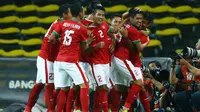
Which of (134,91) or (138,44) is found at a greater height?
(138,44)

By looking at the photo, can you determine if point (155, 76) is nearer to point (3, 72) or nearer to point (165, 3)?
point (3, 72)

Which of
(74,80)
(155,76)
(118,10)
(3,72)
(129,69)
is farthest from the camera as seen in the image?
(118,10)

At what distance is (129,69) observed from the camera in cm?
1121

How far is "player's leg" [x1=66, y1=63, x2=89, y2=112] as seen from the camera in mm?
10438

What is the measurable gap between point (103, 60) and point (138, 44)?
2.22 ft

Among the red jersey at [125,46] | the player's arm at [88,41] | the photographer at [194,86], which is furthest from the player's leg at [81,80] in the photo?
the photographer at [194,86]

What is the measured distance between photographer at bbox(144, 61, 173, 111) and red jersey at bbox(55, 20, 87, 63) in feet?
6.13

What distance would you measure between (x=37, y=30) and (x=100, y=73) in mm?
6730

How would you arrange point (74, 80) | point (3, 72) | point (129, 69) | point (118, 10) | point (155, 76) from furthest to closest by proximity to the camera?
point (118, 10) < point (3, 72) < point (155, 76) < point (129, 69) < point (74, 80)

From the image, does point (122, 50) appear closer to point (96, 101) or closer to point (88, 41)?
point (88, 41)

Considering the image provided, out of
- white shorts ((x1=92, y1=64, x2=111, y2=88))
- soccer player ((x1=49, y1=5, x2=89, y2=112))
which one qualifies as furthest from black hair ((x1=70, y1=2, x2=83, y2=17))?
white shorts ((x1=92, y1=64, x2=111, y2=88))

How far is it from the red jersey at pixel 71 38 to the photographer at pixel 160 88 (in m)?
1.87

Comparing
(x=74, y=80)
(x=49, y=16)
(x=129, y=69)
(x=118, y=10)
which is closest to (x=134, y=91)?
(x=129, y=69)

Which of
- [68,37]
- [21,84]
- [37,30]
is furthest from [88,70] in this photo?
[37,30]
